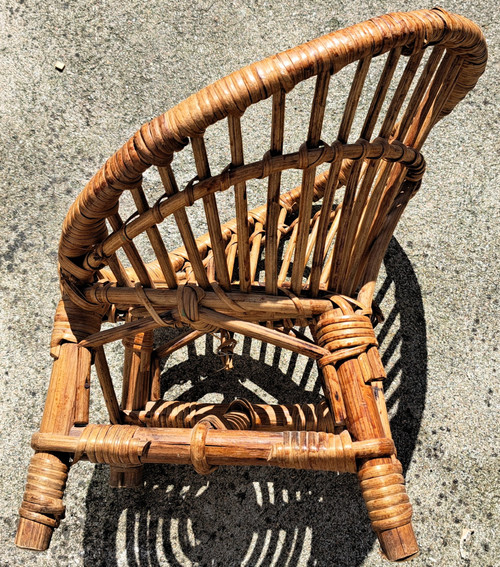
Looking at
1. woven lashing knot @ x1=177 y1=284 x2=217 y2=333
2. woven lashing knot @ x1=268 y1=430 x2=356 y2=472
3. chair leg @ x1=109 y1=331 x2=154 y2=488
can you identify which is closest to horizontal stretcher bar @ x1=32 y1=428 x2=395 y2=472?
woven lashing knot @ x1=268 y1=430 x2=356 y2=472

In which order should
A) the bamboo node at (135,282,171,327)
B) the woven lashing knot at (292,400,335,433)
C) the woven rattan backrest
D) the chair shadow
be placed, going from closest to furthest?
the woven rattan backrest, the bamboo node at (135,282,171,327), the woven lashing knot at (292,400,335,433), the chair shadow

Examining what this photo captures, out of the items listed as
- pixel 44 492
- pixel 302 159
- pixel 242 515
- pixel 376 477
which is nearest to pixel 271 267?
pixel 302 159

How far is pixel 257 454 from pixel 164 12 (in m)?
1.22

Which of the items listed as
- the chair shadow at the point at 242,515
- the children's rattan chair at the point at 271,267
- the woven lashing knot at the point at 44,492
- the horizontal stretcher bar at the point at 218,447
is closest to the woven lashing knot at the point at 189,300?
the children's rattan chair at the point at 271,267

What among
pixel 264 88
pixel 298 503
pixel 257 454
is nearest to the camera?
pixel 264 88

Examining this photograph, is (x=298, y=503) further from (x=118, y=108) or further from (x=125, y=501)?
(x=118, y=108)

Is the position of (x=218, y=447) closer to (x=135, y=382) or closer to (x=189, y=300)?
(x=189, y=300)

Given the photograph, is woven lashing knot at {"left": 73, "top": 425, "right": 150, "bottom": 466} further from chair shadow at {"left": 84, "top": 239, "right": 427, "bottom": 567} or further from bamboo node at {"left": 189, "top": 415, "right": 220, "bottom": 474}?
chair shadow at {"left": 84, "top": 239, "right": 427, "bottom": 567}

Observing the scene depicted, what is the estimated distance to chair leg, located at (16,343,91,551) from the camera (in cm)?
64

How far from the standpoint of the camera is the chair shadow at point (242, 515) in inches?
37.1

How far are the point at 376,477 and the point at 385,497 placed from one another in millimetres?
23

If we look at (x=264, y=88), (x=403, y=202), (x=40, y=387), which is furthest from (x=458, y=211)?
(x=40, y=387)

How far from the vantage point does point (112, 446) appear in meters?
0.65

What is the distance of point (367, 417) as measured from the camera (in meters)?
0.64
